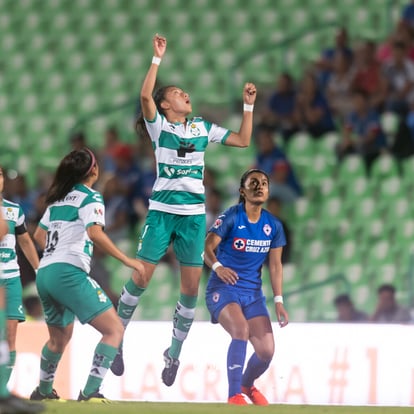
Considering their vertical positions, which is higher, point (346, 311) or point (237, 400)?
point (346, 311)

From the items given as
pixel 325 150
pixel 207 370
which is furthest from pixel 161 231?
pixel 325 150

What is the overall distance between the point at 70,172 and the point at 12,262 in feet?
2.72

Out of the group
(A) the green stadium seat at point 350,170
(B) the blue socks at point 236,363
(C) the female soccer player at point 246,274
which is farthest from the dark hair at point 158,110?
(A) the green stadium seat at point 350,170

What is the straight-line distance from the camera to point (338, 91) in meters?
12.8

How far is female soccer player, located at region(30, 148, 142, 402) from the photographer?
7016mm

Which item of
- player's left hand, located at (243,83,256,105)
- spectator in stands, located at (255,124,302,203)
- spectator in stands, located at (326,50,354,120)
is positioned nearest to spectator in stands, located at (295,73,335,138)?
spectator in stands, located at (326,50,354,120)

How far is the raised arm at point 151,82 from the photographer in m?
7.30

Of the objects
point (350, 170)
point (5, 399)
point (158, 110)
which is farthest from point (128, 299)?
point (350, 170)

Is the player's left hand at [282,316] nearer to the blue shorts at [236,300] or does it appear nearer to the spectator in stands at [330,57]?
the blue shorts at [236,300]

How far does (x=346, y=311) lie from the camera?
404 inches

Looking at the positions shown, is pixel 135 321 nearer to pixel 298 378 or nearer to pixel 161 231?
pixel 298 378

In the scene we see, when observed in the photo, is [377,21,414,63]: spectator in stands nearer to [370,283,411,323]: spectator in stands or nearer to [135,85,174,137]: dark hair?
[370,283,411,323]: spectator in stands

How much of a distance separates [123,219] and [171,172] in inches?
159

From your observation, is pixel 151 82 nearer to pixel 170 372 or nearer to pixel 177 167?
pixel 177 167
